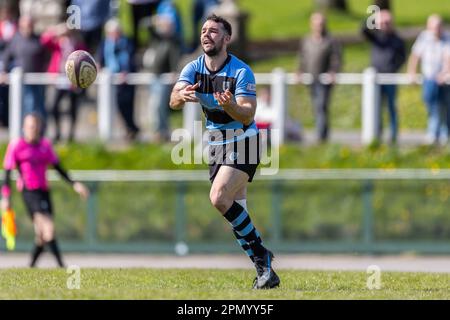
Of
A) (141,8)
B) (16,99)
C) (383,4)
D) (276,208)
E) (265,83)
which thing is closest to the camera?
(276,208)

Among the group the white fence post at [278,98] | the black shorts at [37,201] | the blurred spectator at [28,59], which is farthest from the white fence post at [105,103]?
the black shorts at [37,201]

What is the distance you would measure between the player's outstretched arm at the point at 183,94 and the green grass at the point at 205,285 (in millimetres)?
1596

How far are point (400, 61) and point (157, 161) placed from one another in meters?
4.25

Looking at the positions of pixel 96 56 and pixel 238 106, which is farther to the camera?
pixel 96 56

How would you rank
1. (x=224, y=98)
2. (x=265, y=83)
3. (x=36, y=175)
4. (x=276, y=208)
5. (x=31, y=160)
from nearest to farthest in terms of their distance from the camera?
(x=224, y=98) → (x=31, y=160) → (x=36, y=175) → (x=276, y=208) → (x=265, y=83)

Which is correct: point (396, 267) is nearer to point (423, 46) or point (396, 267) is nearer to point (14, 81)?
point (423, 46)

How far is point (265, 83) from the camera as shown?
22.3 m

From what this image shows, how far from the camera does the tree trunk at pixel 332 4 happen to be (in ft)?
119

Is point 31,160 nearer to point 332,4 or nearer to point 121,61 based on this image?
point 121,61

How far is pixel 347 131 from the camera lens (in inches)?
915

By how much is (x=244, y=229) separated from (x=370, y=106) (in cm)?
984

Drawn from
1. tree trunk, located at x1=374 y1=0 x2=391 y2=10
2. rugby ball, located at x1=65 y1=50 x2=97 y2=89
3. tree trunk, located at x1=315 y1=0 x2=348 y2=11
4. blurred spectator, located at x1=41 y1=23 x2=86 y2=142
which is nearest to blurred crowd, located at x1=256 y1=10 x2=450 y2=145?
blurred spectator, located at x1=41 y1=23 x2=86 y2=142

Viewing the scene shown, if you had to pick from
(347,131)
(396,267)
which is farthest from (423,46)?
(396,267)

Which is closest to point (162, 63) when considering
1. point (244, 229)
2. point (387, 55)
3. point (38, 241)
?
point (387, 55)
